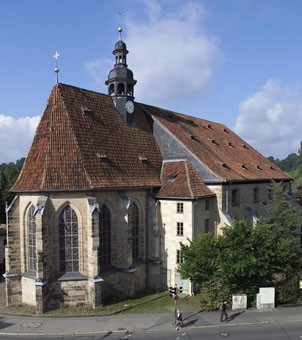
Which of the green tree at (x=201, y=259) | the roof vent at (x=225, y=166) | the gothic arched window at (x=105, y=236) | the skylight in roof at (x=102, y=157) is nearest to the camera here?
the green tree at (x=201, y=259)

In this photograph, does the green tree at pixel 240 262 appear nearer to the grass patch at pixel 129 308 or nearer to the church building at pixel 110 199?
the grass patch at pixel 129 308

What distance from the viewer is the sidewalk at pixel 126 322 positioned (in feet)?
74.4

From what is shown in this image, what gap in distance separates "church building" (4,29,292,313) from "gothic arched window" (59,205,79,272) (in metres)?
0.08

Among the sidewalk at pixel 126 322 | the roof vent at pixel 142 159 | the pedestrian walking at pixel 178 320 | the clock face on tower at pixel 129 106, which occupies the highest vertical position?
the clock face on tower at pixel 129 106

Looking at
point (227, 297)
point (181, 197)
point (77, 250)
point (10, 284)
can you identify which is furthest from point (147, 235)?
point (10, 284)

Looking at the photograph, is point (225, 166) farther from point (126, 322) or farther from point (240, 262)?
point (126, 322)

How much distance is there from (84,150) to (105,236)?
722 cm

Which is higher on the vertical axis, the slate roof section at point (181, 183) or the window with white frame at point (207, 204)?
the slate roof section at point (181, 183)

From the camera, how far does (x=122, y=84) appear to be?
35.5m

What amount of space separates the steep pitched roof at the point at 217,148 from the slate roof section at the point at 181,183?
167 cm

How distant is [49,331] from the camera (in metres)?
22.6

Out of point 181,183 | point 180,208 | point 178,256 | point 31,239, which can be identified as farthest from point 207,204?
point 31,239

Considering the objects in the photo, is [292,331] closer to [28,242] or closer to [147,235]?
[147,235]

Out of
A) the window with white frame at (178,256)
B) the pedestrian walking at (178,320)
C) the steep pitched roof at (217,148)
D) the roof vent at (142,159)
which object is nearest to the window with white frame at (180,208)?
the window with white frame at (178,256)
